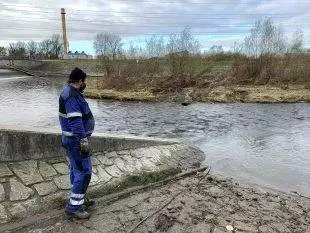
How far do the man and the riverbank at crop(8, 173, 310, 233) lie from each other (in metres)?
0.38

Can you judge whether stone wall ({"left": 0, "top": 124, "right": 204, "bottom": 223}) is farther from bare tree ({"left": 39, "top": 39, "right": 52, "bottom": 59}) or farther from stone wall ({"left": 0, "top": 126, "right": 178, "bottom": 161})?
bare tree ({"left": 39, "top": 39, "right": 52, "bottom": 59})

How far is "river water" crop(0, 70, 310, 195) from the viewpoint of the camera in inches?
451

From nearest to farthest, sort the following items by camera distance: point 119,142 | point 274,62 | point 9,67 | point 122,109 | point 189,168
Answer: point 119,142, point 189,168, point 122,109, point 274,62, point 9,67

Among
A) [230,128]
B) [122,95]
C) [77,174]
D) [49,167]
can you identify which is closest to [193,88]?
[122,95]

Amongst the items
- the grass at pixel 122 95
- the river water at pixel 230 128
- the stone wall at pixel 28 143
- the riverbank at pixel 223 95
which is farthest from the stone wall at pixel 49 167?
the grass at pixel 122 95

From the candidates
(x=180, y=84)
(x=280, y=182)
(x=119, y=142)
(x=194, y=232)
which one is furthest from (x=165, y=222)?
(x=180, y=84)

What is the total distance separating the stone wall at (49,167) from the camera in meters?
7.13

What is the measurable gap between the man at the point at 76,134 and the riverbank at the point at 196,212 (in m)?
0.38

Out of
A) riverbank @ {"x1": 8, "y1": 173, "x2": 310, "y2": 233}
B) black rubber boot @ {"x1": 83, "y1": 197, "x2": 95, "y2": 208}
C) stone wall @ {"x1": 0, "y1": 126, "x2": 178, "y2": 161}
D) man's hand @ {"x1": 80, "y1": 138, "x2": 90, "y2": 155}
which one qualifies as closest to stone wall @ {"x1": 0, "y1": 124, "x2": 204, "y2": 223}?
stone wall @ {"x1": 0, "y1": 126, "x2": 178, "y2": 161}

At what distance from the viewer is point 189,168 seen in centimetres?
1059

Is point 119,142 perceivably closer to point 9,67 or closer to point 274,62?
point 274,62

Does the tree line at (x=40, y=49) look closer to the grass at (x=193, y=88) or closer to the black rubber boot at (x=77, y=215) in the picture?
the grass at (x=193, y=88)

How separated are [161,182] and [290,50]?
2972 cm

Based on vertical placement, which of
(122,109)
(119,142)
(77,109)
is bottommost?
(122,109)
